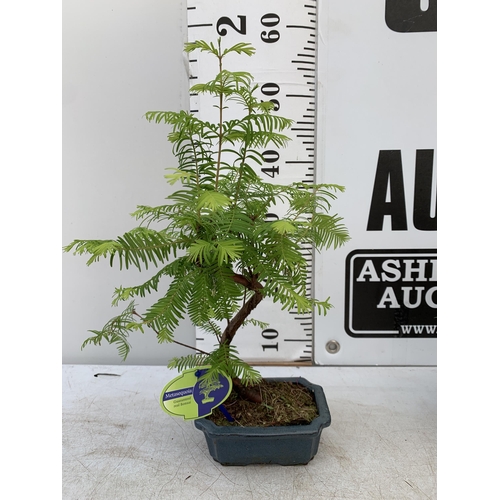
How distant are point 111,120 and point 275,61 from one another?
521 mm

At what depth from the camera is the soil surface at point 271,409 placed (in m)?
0.89

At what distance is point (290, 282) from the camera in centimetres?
76

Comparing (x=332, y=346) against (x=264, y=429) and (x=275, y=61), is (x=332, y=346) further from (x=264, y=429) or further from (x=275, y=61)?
(x=275, y=61)

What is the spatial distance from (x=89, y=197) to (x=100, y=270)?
9.2 inches

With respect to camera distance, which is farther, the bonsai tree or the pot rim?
the pot rim

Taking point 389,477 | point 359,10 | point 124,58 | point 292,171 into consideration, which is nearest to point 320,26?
point 359,10

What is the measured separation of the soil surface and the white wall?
50 cm

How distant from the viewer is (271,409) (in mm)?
918

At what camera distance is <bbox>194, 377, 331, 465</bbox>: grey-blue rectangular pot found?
0.85m

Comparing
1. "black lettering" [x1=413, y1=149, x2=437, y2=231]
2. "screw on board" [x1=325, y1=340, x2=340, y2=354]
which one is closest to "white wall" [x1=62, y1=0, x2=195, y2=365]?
"screw on board" [x1=325, y1=340, x2=340, y2=354]

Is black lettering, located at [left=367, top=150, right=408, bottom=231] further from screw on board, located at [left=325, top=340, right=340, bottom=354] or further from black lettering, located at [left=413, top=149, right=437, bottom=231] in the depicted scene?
screw on board, located at [left=325, top=340, right=340, bottom=354]

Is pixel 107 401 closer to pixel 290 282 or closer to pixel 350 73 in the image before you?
pixel 290 282

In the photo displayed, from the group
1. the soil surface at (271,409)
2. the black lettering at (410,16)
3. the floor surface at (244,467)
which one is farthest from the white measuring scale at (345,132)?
the soil surface at (271,409)

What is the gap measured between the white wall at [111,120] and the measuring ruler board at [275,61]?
70 millimetres
